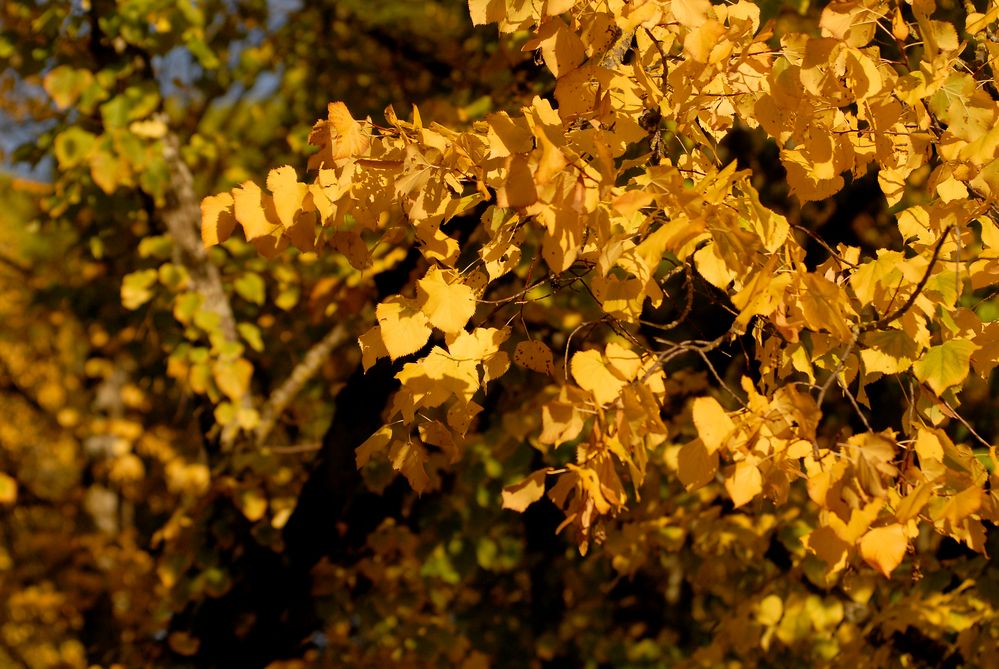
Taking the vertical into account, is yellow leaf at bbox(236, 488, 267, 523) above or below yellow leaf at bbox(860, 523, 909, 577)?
below

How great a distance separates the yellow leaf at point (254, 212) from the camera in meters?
1.93

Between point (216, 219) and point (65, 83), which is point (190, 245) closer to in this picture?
point (65, 83)

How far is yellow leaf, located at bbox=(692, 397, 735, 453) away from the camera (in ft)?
5.68

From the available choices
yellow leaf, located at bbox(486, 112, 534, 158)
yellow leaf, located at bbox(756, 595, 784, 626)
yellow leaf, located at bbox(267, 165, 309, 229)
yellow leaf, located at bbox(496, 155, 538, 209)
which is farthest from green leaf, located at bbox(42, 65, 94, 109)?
yellow leaf, located at bbox(756, 595, 784, 626)

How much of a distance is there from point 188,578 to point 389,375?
1.35 metres

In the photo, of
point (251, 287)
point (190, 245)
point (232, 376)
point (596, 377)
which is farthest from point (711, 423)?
point (190, 245)

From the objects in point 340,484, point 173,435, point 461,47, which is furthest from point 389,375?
point 173,435

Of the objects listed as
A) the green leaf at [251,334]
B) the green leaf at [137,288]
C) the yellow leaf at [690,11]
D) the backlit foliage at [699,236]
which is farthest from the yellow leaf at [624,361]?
the green leaf at [137,288]

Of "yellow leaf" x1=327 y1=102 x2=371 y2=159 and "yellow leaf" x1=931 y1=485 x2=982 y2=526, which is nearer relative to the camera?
"yellow leaf" x1=931 y1=485 x2=982 y2=526

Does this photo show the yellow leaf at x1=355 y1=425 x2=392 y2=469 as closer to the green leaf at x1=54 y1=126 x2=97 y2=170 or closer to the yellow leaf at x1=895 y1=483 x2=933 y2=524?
the yellow leaf at x1=895 y1=483 x2=933 y2=524

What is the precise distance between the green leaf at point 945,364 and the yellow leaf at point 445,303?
0.97 m

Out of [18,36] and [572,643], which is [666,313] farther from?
[18,36]

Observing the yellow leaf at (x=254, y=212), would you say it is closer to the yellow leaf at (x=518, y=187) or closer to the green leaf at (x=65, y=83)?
the yellow leaf at (x=518, y=187)

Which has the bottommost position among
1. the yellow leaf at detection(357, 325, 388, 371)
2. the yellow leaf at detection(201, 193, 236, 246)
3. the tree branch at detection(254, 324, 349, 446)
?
the tree branch at detection(254, 324, 349, 446)
